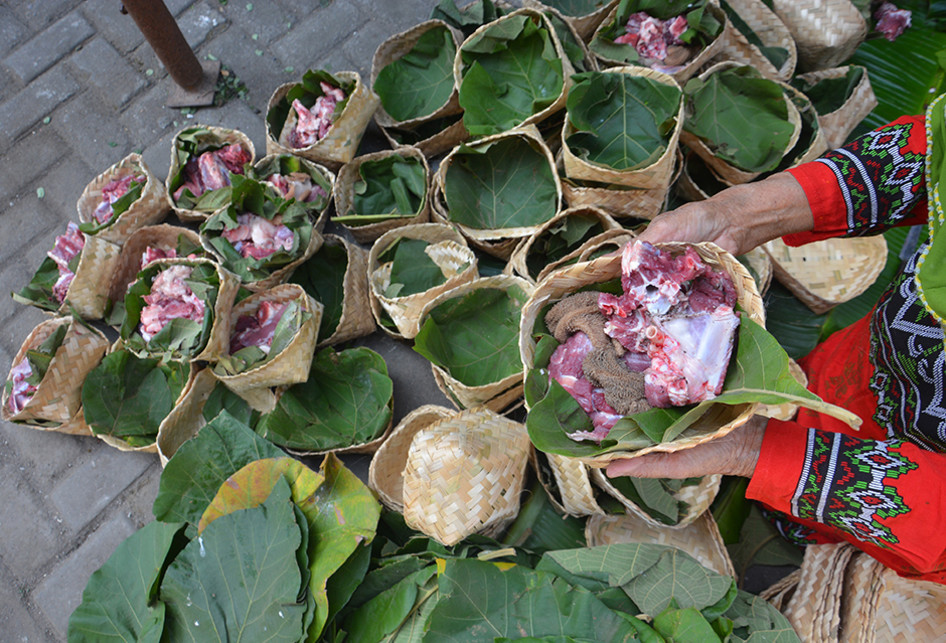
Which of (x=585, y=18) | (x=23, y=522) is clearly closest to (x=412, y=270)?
(x=585, y=18)

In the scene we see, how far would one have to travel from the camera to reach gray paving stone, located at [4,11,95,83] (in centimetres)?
292

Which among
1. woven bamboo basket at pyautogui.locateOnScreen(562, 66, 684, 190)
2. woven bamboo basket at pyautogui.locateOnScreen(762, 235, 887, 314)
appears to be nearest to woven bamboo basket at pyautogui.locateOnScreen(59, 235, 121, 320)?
woven bamboo basket at pyautogui.locateOnScreen(562, 66, 684, 190)

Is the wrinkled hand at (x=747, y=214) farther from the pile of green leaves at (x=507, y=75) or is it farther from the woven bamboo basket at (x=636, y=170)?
the pile of green leaves at (x=507, y=75)

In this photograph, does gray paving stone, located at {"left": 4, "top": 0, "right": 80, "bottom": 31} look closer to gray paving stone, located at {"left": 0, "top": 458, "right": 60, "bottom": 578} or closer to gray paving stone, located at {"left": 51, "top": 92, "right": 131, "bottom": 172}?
gray paving stone, located at {"left": 51, "top": 92, "right": 131, "bottom": 172}

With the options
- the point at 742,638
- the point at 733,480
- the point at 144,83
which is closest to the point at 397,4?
the point at 144,83

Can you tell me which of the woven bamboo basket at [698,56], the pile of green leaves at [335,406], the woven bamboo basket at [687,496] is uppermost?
the woven bamboo basket at [698,56]

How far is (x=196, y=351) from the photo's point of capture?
2.00 m

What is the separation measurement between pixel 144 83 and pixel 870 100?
311 centimetres

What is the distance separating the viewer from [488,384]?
6.02ft

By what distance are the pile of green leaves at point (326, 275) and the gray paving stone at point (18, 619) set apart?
54.9 inches

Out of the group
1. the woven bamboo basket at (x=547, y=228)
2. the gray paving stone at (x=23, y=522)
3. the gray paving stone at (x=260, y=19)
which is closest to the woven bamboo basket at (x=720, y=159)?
the woven bamboo basket at (x=547, y=228)

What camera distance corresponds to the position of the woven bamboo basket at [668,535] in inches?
70.5

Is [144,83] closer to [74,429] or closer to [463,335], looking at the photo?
[74,429]

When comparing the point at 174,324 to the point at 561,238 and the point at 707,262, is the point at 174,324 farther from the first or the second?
the point at 707,262
